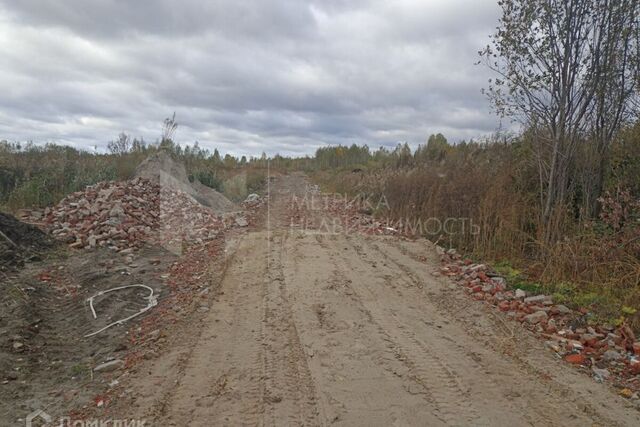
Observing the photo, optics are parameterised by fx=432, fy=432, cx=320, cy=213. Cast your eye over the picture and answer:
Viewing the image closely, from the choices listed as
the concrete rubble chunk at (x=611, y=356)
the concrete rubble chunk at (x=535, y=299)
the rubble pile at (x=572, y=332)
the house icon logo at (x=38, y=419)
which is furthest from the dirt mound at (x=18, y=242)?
the concrete rubble chunk at (x=611, y=356)

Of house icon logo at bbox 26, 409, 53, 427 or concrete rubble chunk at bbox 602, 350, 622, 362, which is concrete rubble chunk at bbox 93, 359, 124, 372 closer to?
house icon logo at bbox 26, 409, 53, 427

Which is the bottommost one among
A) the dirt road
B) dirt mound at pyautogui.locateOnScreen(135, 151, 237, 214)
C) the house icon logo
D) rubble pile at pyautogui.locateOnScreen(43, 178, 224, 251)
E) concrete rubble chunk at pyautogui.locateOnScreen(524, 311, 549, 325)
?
the house icon logo

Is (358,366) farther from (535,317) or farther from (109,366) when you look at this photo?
(535,317)

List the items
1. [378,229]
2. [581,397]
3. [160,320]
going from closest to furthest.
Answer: [581,397], [160,320], [378,229]

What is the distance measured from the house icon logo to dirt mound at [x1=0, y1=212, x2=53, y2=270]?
3.64 metres

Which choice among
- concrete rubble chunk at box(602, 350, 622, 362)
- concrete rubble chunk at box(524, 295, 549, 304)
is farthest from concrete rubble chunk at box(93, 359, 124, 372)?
concrete rubble chunk at box(524, 295, 549, 304)

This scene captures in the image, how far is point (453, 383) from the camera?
322 centimetres

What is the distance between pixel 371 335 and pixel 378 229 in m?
5.34

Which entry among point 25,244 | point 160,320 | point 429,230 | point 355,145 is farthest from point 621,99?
point 355,145

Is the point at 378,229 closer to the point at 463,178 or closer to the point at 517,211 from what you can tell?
the point at 463,178

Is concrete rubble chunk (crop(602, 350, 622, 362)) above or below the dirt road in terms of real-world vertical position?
above

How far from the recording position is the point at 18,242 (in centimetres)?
676

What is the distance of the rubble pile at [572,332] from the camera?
141 inches

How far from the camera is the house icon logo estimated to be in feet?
9.50
